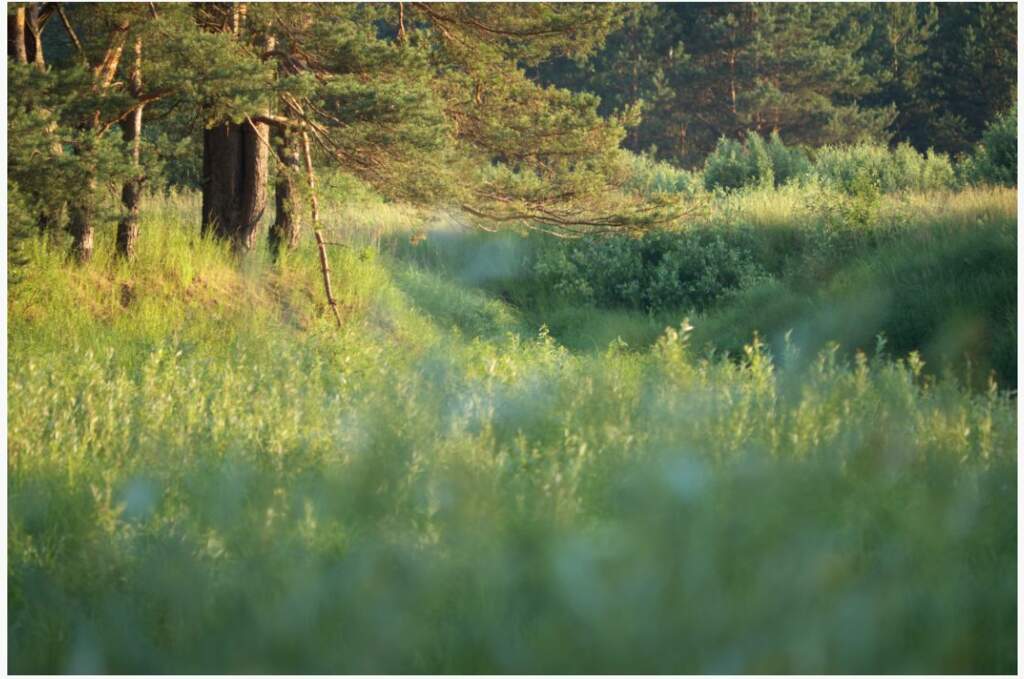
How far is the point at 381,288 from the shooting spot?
1305 cm

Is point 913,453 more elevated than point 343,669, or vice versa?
point 913,453

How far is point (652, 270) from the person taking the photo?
15977 mm

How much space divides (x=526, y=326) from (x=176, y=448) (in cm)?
969

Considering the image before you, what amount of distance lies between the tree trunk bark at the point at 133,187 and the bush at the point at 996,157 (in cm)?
1373

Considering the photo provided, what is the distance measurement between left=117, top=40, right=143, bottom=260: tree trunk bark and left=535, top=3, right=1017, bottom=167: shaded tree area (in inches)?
1024

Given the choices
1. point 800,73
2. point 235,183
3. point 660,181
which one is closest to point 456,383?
point 235,183

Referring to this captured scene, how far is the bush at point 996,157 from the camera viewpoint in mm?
17953

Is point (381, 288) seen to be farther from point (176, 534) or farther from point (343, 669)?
point (343, 669)

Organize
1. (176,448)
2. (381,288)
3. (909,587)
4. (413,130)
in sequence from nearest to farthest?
(909,587) → (176,448) → (413,130) → (381,288)

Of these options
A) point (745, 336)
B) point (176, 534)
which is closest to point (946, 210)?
point (745, 336)

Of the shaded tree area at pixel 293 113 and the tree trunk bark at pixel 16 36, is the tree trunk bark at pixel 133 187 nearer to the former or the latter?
the shaded tree area at pixel 293 113

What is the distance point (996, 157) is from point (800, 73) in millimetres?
17552

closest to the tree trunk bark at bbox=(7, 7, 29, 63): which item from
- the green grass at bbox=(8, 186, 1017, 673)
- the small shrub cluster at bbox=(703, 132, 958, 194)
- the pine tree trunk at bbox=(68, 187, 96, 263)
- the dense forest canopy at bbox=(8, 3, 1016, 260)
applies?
the dense forest canopy at bbox=(8, 3, 1016, 260)

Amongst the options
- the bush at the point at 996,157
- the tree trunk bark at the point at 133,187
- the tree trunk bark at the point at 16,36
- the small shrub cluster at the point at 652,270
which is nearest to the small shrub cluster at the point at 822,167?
the bush at the point at 996,157
